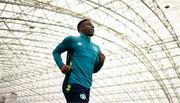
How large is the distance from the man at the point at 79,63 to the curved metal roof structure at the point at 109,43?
2329 cm

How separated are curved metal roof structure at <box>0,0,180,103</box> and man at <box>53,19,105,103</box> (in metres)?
23.3

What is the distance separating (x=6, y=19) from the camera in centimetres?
3209

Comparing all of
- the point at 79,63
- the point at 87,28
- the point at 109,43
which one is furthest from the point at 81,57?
the point at 109,43

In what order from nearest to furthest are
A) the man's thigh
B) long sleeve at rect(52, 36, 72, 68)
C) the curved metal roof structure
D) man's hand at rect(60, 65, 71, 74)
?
the man's thigh < man's hand at rect(60, 65, 71, 74) < long sleeve at rect(52, 36, 72, 68) < the curved metal roof structure

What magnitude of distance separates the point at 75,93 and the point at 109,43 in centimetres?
3508

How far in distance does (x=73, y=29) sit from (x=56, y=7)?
482 centimetres

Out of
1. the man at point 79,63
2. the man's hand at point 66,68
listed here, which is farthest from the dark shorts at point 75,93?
the man's hand at point 66,68

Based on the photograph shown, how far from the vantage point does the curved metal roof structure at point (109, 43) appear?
3081 cm

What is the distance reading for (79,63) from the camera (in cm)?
396

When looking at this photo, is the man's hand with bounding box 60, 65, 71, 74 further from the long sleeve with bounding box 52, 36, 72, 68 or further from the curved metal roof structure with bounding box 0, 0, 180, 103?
the curved metal roof structure with bounding box 0, 0, 180, 103

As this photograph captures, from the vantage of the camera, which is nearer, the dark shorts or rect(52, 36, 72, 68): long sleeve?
the dark shorts

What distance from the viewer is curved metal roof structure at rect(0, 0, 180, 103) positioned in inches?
1213

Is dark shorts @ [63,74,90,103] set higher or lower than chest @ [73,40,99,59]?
lower

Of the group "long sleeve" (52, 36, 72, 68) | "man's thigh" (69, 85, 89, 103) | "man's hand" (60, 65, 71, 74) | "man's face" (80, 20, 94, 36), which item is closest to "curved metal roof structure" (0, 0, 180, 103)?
"man's face" (80, 20, 94, 36)
